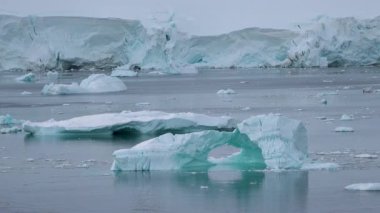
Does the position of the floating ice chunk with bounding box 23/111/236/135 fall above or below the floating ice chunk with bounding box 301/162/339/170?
above

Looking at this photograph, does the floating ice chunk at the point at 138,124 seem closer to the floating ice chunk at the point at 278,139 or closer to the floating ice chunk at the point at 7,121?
the floating ice chunk at the point at 7,121

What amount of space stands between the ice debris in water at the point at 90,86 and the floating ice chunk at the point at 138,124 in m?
13.3

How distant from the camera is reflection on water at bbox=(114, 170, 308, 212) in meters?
7.64

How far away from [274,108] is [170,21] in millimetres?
19951

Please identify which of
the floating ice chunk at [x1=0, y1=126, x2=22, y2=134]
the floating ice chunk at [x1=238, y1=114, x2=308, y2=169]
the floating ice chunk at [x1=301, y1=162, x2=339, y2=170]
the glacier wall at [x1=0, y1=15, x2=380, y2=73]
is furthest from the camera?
the glacier wall at [x1=0, y1=15, x2=380, y2=73]

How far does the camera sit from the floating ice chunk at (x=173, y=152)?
31.0ft

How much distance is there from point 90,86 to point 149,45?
1136 centimetres

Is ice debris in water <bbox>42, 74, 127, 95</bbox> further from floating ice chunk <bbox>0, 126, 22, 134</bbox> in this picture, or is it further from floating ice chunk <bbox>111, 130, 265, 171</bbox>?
floating ice chunk <bbox>111, 130, 265, 171</bbox>

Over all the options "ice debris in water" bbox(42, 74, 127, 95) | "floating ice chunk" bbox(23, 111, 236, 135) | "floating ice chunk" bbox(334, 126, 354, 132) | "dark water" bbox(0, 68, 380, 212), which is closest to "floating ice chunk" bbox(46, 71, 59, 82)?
"ice debris in water" bbox(42, 74, 127, 95)

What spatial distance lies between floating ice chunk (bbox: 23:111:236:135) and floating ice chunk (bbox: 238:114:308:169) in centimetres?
358

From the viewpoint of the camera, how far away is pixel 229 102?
883 inches

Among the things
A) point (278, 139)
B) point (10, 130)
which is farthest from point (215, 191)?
point (10, 130)

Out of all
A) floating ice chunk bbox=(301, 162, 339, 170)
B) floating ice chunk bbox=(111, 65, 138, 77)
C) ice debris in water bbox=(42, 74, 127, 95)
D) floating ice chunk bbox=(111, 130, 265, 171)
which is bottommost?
floating ice chunk bbox=(301, 162, 339, 170)

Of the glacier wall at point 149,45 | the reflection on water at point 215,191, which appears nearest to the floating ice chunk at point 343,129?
the reflection on water at point 215,191
